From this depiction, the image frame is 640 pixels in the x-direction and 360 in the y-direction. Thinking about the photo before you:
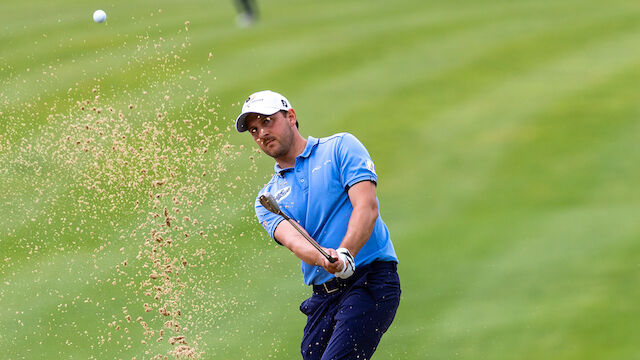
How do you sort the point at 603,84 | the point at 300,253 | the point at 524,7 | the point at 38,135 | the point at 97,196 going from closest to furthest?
the point at 300,253, the point at 97,196, the point at 38,135, the point at 603,84, the point at 524,7

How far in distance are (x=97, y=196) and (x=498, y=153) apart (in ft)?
14.7

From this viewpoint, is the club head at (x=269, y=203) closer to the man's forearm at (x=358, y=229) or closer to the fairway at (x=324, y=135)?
the man's forearm at (x=358, y=229)

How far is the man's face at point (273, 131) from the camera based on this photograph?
17.6ft

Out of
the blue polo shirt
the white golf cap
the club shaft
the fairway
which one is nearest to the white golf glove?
the club shaft

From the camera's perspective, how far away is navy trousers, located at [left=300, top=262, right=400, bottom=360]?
520 centimetres

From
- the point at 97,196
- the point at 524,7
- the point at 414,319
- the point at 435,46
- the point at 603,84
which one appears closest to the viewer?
the point at 414,319

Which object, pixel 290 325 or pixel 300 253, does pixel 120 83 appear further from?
pixel 300 253

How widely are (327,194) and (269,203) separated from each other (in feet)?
1.14

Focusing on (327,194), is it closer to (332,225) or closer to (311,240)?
(332,225)

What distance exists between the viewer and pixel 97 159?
1080 centimetres

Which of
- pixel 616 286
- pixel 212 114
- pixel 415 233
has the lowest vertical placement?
pixel 616 286

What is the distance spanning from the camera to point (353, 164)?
5.24 metres

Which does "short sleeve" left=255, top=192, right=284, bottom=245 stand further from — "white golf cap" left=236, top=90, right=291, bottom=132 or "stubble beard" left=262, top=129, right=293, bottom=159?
"white golf cap" left=236, top=90, right=291, bottom=132

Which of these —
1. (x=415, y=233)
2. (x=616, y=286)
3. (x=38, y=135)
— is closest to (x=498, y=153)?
(x=415, y=233)
